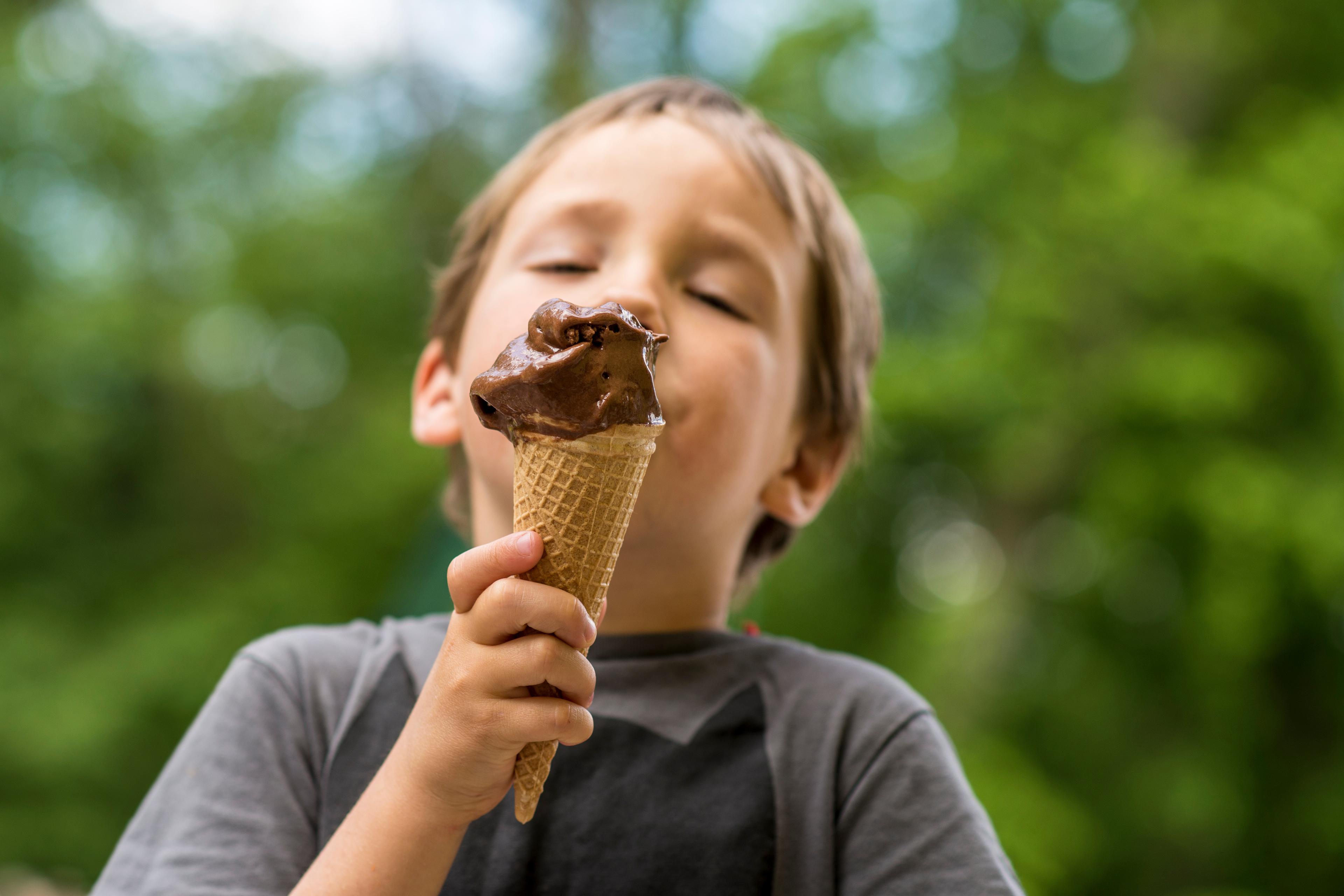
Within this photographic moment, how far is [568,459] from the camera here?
42.0 inches

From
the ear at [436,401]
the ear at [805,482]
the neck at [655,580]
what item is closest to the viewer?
the neck at [655,580]

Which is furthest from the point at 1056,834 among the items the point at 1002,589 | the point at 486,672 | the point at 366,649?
the point at 486,672

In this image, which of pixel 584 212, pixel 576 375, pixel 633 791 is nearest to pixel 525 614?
pixel 576 375

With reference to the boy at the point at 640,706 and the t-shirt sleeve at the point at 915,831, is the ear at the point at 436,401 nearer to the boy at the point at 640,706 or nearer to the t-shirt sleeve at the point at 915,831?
the boy at the point at 640,706

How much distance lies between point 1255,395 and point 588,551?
456cm

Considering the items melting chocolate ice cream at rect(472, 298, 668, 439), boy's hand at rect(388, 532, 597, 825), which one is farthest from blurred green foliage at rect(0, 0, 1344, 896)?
melting chocolate ice cream at rect(472, 298, 668, 439)

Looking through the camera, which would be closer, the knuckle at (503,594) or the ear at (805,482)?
the knuckle at (503,594)

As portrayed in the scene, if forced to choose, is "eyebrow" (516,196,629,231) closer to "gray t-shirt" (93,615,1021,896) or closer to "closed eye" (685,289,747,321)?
"closed eye" (685,289,747,321)

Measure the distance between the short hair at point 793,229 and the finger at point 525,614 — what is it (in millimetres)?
781

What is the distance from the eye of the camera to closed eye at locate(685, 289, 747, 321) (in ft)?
4.72

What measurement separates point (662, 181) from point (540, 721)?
799mm

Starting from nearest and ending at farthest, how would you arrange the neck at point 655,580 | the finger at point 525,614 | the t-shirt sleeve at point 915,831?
1. the finger at point 525,614
2. the t-shirt sleeve at point 915,831
3. the neck at point 655,580

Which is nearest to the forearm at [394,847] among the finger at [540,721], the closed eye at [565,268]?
the finger at [540,721]

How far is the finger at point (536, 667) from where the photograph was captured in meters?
1.02
